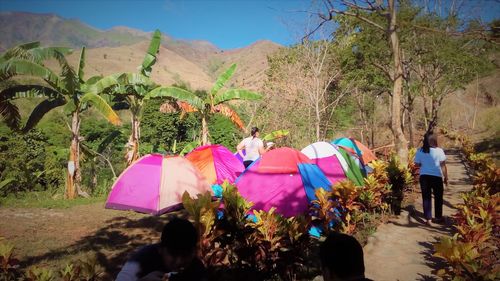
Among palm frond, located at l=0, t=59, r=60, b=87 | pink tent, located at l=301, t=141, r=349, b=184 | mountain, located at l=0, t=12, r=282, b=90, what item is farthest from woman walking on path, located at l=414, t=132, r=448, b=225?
mountain, located at l=0, t=12, r=282, b=90

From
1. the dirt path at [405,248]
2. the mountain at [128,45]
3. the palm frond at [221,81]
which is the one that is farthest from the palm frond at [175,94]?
the mountain at [128,45]

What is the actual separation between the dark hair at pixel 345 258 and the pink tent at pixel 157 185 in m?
5.77

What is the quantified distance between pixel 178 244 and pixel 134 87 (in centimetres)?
939

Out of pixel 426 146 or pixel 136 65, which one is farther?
pixel 136 65

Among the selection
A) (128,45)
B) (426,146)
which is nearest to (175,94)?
(426,146)

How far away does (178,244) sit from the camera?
196 centimetres

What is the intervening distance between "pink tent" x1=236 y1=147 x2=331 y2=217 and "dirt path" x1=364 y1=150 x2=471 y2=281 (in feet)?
4.27

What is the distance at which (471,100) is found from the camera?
37.1 metres

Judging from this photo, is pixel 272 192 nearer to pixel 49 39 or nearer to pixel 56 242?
pixel 56 242

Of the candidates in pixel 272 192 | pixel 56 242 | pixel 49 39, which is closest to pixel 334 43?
pixel 272 192

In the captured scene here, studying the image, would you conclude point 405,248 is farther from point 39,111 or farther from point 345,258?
point 39,111

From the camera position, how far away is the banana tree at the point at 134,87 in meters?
9.70

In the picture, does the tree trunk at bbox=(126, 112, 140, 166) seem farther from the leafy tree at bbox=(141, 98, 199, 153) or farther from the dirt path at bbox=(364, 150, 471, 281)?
the dirt path at bbox=(364, 150, 471, 281)

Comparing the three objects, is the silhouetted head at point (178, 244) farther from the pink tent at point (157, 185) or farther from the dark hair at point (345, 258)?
the pink tent at point (157, 185)
